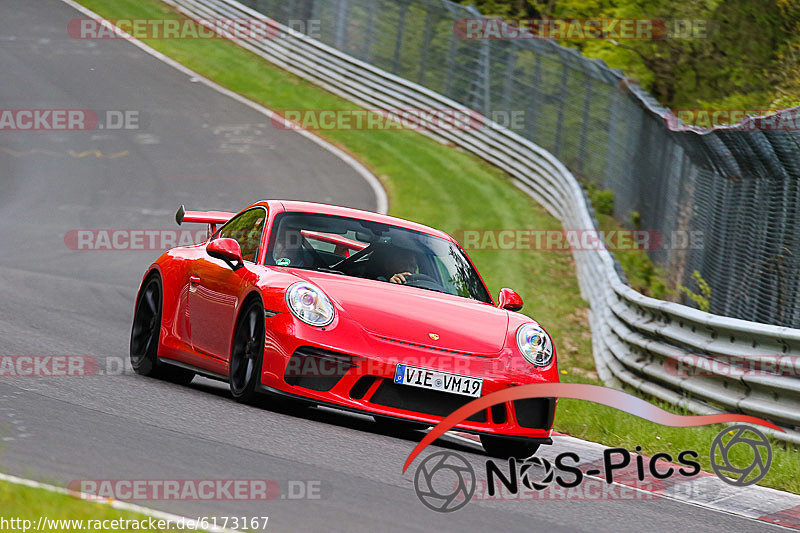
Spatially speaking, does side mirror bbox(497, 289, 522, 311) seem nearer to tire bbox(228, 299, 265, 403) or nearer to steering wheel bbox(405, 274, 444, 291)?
steering wheel bbox(405, 274, 444, 291)

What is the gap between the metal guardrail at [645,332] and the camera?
854 centimetres

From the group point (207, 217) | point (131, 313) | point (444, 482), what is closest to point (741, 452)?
point (444, 482)

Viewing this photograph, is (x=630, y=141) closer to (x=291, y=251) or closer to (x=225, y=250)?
(x=291, y=251)

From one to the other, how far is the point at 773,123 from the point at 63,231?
444 inches

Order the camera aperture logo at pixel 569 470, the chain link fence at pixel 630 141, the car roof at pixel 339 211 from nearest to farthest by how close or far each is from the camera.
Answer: the camera aperture logo at pixel 569 470
the car roof at pixel 339 211
the chain link fence at pixel 630 141

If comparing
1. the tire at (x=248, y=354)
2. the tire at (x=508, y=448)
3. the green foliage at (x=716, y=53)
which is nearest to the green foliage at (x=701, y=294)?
the tire at (x=508, y=448)

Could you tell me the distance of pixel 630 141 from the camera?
63.0 ft

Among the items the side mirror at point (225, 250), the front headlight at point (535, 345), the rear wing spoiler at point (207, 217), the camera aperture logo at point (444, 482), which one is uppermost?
the side mirror at point (225, 250)

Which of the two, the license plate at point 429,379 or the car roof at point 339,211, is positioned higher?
the car roof at point 339,211

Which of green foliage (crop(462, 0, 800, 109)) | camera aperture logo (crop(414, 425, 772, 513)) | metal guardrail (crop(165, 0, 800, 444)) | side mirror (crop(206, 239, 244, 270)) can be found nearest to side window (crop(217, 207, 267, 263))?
side mirror (crop(206, 239, 244, 270))

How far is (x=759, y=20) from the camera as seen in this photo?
23406mm

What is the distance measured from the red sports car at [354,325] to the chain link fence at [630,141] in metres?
2.95

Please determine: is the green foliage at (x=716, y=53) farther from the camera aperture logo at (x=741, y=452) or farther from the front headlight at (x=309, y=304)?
the front headlight at (x=309, y=304)

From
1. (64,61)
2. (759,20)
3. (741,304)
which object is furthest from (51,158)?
(741,304)
